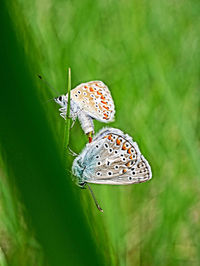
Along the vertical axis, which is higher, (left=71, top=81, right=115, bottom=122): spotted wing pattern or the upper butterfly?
Result: (left=71, top=81, right=115, bottom=122): spotted wing pattern

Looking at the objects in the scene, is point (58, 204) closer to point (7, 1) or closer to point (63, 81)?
point (7, 1)

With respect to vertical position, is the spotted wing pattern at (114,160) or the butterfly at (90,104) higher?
the butterfly at (90,104)

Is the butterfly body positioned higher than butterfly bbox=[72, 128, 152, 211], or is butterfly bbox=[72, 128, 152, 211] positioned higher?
the butterfly body

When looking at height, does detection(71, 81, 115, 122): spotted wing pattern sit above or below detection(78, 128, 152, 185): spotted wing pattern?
above

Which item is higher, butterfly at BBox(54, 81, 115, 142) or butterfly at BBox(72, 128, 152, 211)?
butterfly at BBox(54, 81, 115, 142)

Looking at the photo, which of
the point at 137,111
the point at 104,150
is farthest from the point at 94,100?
the point at 137,111

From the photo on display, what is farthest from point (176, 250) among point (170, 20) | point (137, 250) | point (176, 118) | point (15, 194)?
point (15, 194)
